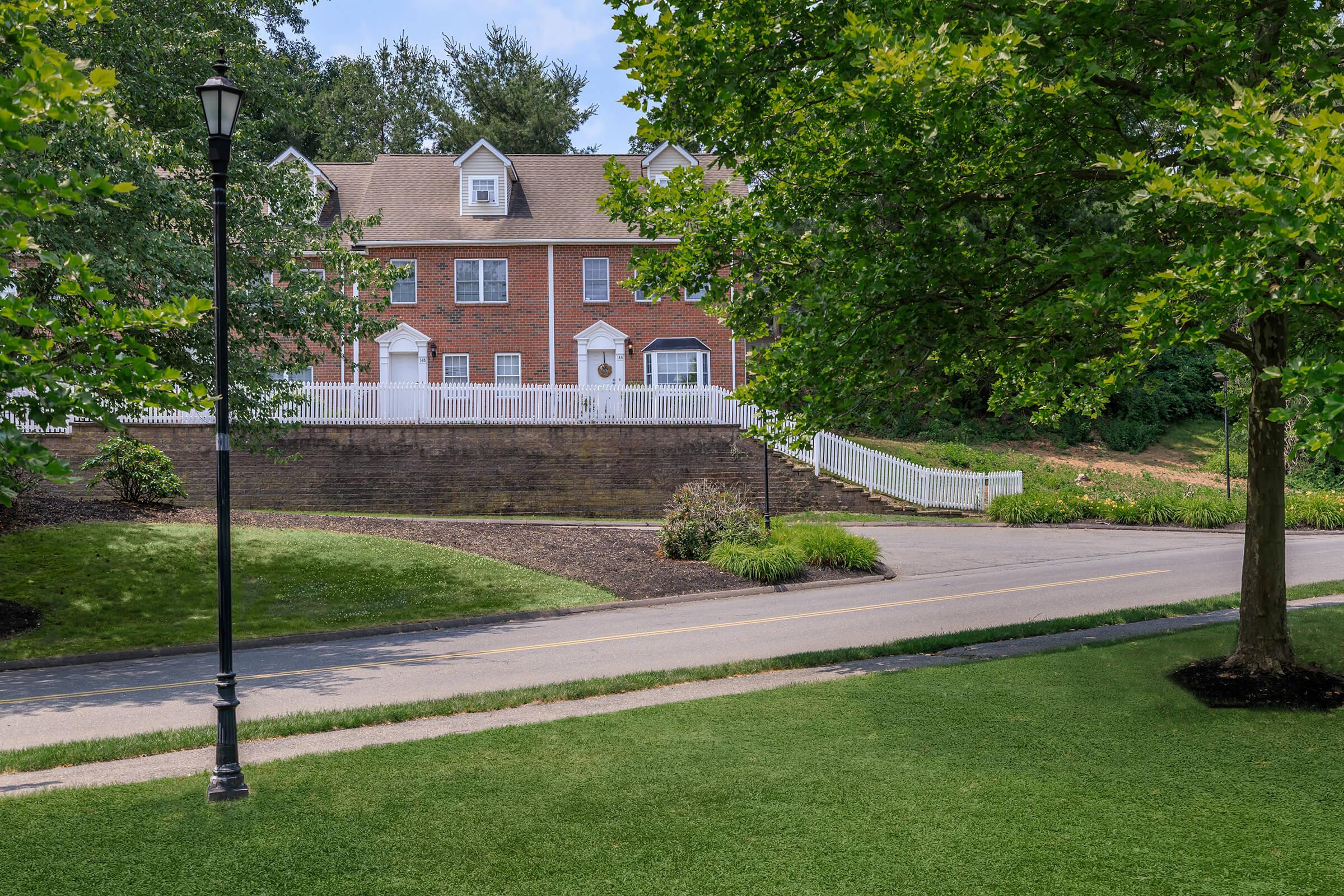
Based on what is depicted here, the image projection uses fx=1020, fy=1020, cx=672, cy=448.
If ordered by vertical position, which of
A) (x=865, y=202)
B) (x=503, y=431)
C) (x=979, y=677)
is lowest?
(x=979, y=677)

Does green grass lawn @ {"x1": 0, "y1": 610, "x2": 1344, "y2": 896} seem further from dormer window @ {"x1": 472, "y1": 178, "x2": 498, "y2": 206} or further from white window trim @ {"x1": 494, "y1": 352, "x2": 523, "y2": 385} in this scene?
dormer window @ {"x1": 472, "y1": 178, "x2": 498, "y2": 206}

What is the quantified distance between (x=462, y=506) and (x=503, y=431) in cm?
229

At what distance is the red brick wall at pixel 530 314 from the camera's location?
112 feet

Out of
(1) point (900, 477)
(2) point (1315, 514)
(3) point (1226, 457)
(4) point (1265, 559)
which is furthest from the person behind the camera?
(3) point (1226, 457)

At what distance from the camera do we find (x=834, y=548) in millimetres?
19453

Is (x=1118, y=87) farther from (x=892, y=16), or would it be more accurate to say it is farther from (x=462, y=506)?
(x=462, y=506)

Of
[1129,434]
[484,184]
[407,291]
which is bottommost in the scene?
[1129,434]

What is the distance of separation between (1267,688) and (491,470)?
20.9 m

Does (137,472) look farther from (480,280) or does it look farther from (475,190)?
(475,190)

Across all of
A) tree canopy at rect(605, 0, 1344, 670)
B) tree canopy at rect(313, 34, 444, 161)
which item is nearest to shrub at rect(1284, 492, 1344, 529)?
tree canopy at rect(605, 0, 1344, 670)

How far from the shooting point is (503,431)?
27.7m

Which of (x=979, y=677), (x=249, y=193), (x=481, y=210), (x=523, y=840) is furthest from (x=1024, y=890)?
(x=481, y=210)

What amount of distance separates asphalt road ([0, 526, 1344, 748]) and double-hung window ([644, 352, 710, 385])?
44.3ft

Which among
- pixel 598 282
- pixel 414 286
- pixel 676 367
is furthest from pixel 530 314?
pixel 676 367
